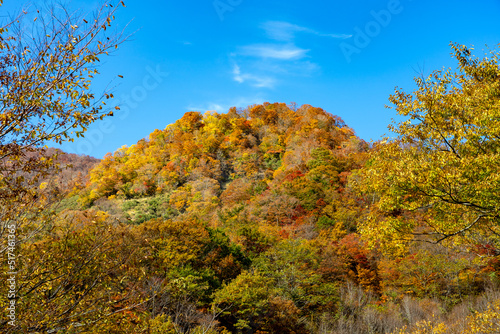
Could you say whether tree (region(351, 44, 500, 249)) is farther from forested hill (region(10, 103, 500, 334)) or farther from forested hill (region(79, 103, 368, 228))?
forested hill (region(79, 103, 368, 228))

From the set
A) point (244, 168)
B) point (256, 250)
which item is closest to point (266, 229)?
point (256, 250)

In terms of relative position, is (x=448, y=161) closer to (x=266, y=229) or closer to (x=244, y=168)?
(x=266, y=229)

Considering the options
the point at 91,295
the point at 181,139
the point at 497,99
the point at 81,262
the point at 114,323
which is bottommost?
the point at 114,323

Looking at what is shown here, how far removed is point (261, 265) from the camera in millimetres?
18859

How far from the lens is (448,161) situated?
592 cm

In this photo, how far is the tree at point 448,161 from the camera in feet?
18.9

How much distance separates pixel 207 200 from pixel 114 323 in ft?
111


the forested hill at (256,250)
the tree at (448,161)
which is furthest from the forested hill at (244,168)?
the tree at (448,161)

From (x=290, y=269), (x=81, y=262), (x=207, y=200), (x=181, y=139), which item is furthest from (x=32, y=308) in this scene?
(x=181, y=139)

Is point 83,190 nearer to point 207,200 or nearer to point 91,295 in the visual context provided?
point 207,200

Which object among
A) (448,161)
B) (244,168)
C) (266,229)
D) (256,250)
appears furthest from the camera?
(244,168)

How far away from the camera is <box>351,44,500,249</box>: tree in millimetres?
5762

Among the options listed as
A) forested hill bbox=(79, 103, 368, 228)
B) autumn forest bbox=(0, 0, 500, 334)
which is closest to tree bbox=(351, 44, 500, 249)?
autumn forest bbox=(0, 0, 500, 334)

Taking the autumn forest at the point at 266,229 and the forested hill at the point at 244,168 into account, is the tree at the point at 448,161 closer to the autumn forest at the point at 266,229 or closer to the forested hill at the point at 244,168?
the autumn forest at the point at 266,229
